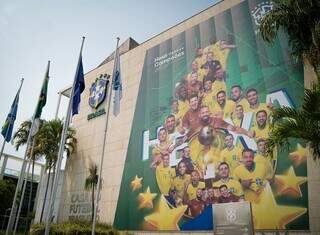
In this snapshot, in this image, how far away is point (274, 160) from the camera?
15.8m

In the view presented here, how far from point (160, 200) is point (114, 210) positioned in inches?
180

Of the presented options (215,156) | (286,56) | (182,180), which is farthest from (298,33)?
(182,180)

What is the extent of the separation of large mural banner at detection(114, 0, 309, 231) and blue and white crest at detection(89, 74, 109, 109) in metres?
5.68

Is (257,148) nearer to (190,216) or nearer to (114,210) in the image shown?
(190,216)

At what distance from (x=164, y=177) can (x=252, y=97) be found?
24.9ft

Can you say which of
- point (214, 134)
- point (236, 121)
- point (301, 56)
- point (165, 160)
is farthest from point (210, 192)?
point (301, 56)

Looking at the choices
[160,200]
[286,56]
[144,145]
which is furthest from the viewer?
[144,145]

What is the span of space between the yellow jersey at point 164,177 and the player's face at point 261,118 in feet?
20.7

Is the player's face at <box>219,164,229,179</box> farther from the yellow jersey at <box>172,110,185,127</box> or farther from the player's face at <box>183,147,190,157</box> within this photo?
the yellow jersey at <box>172,110,185,127</box>

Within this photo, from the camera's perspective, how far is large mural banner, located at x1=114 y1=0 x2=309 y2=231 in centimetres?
1557

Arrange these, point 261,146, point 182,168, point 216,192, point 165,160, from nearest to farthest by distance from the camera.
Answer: point 261,146
point 216,192
point 182,168
point 165,160

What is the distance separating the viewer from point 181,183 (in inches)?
761

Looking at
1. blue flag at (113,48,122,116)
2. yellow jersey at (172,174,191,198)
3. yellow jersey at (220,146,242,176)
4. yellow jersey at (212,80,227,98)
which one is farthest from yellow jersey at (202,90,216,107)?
blue flag at (113,48,122,116)

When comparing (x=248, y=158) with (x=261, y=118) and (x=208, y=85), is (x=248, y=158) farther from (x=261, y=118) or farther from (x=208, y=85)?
(x=208, y=85)
